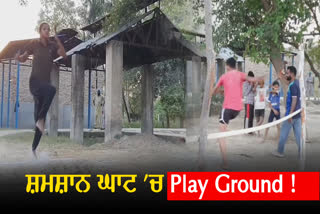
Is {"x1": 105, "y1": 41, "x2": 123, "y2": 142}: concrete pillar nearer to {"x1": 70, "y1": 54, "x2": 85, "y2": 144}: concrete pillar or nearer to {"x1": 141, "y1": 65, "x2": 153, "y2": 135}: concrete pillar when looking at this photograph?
{"x1": 70, "y1": 54, "x2": 85, "y2": 144}: concrete pillar

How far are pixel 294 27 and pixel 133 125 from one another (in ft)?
35.0

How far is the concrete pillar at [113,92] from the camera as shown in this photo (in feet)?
28.3

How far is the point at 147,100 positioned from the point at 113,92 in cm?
289

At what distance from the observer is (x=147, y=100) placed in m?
11.5

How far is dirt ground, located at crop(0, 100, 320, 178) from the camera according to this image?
5.12 metres

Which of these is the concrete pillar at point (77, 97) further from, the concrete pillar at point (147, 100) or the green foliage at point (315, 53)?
the green foliage at point (315, 53)

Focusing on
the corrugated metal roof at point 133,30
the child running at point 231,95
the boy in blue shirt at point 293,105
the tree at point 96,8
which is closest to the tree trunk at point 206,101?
the child running at point 231,95

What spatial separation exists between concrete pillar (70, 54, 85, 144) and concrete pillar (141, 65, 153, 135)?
258cm

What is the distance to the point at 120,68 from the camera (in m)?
8.88

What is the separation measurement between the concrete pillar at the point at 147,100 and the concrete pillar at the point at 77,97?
2.58m

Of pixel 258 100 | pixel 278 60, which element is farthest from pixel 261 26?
pixel 258 100

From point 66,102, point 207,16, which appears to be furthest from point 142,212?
point 66,102

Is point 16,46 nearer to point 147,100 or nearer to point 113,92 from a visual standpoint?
point 113,92

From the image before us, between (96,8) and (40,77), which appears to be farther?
(96,8)
